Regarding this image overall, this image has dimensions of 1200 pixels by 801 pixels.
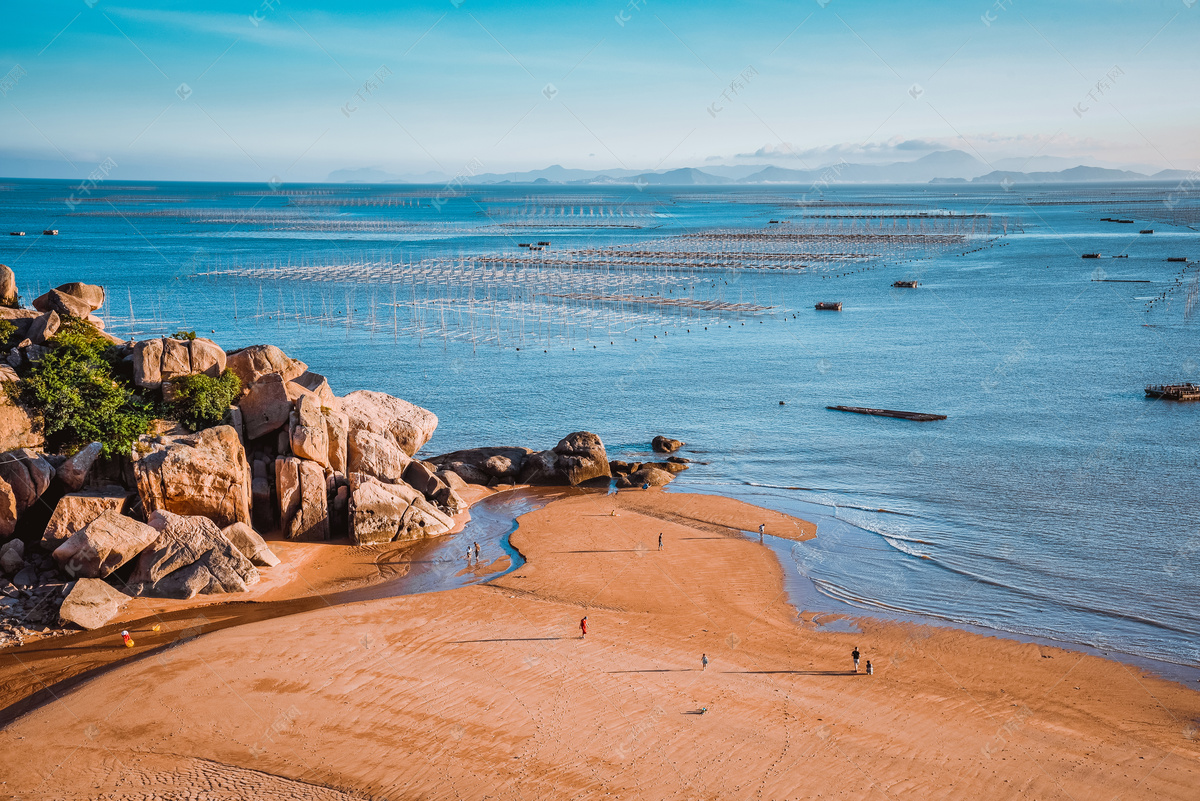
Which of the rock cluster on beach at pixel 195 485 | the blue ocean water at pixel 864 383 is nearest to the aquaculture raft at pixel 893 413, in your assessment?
the blue ocean water at pixel 864 383

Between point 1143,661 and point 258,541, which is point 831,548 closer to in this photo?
point 1143,661

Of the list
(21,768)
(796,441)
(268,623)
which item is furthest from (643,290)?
(21,768)

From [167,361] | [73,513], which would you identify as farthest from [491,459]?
[73,513]

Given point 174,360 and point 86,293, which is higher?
point 86,293

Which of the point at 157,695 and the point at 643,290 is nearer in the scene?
the point at 157,695

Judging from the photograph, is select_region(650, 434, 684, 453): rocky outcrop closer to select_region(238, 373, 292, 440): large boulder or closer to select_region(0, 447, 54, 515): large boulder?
select_region(238, 373, 292, 440): large boulder

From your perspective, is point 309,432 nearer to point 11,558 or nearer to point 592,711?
point 11,558

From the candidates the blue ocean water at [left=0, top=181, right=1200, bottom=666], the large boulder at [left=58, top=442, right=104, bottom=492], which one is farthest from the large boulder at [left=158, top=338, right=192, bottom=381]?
the blue ocean water at [left=0, top=181, right=1200, bottom=666]
